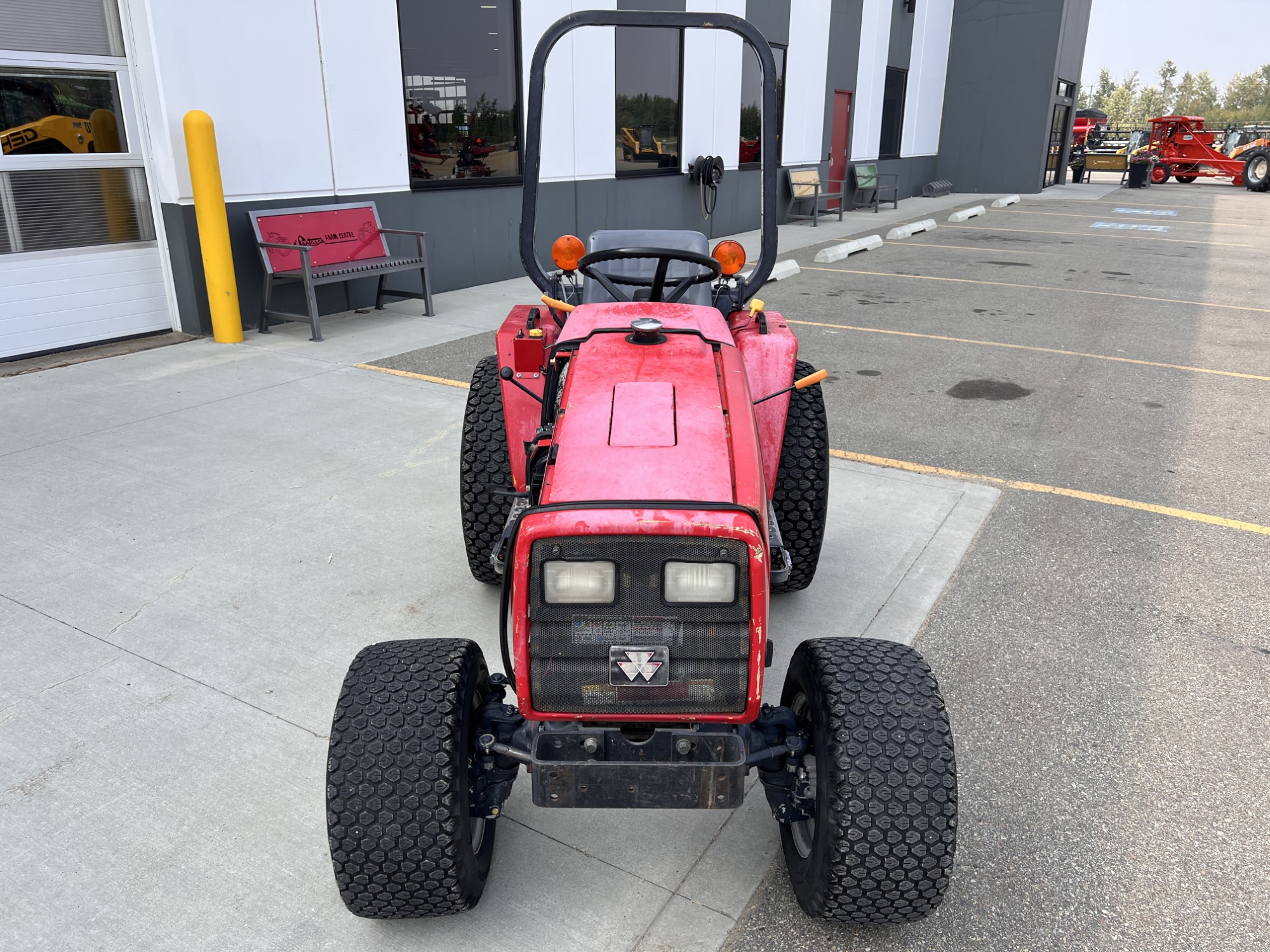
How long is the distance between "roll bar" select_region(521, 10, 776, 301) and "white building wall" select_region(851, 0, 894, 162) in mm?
15863

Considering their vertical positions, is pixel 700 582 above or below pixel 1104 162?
below

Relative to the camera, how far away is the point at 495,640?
10.5 feet

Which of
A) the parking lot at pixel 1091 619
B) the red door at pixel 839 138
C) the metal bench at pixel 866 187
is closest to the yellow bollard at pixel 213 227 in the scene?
the parking lot at pixel 1091 619

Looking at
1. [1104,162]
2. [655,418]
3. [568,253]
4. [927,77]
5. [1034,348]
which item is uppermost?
[927,77]

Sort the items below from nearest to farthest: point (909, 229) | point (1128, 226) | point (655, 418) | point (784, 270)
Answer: point (655, 418) < point (784, 270) < point (909, 229) < point (1128, 226)

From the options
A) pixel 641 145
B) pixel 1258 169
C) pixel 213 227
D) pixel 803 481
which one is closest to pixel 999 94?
pixel 1258 169

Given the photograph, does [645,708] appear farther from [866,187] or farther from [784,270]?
[866,187]

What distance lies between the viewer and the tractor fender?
122 inches

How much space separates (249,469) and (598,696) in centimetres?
336

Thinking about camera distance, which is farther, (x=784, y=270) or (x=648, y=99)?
(x=648, y=99)

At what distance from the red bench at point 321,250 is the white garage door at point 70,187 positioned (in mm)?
894

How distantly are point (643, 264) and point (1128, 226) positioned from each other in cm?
1600

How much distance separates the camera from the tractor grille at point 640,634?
5.93 ft

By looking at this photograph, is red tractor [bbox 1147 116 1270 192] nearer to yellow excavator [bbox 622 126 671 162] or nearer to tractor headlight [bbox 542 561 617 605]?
yellow excavator [bbox 622 126 671 162]
